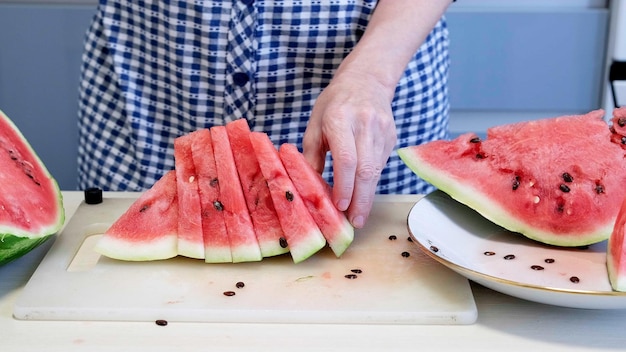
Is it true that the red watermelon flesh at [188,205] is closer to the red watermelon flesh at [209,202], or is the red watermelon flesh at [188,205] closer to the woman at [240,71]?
the red watermelon flesh at [209,202]

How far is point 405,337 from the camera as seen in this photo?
3.82ft

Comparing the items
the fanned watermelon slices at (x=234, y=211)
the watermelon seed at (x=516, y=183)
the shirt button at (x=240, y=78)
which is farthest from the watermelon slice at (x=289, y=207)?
the shirt button at (x=240, y=78)

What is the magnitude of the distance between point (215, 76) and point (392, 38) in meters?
0.44

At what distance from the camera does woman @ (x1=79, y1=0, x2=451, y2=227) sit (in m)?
1.72

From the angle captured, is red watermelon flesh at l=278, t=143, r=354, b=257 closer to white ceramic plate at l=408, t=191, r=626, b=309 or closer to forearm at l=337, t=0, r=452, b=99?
white ceramic plate at l=408, t=191, r=626, b=309

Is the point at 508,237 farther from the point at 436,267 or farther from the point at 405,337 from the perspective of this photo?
the point at 405,337

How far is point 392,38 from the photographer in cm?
165

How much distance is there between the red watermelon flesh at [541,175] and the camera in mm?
1352

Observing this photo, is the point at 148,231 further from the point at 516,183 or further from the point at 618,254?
the point at 618,254

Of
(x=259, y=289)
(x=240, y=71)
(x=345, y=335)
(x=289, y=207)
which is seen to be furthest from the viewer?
(x=240, y=71)

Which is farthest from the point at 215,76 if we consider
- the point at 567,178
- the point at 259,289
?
the point at 567,178

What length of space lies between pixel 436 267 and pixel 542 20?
4.87ft

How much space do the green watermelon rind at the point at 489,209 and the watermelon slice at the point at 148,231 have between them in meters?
0.43

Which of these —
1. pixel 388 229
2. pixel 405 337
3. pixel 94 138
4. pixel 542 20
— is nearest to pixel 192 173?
pixel 388 229
